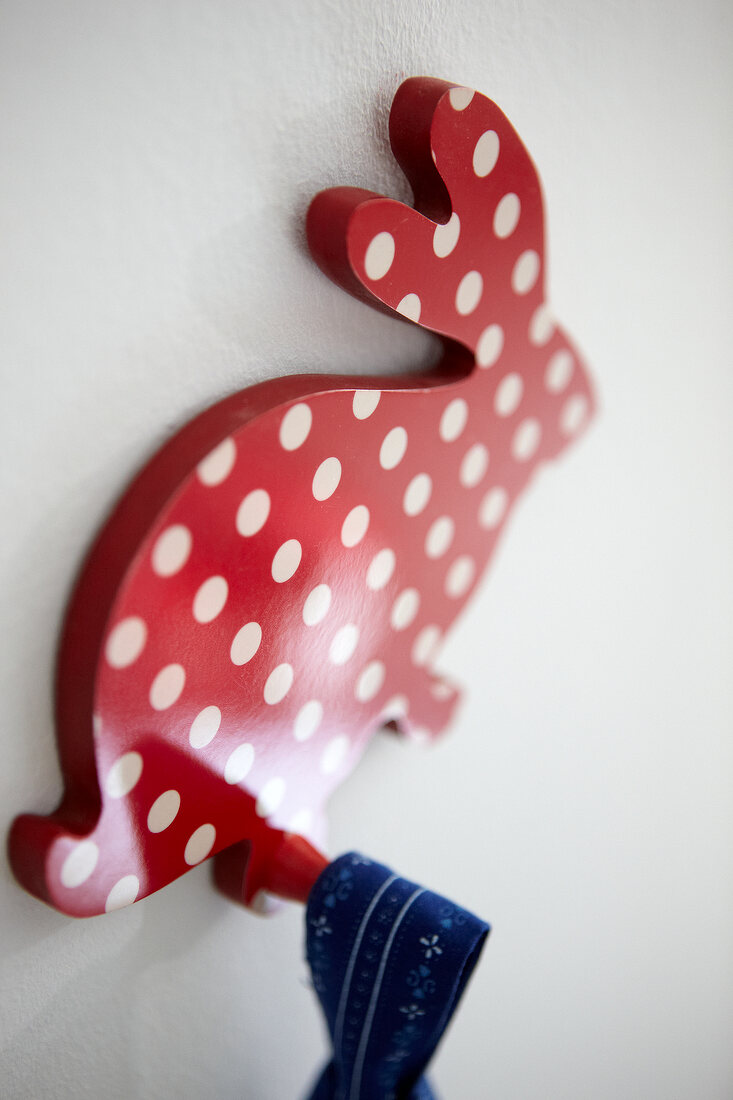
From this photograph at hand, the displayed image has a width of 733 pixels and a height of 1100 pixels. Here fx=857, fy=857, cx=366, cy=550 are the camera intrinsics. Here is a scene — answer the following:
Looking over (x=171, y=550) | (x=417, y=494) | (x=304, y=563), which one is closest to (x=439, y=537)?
(x=417, y=494)

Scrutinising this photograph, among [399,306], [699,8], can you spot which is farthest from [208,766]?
[699,8]

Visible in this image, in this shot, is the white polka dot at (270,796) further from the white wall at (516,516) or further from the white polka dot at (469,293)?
the white polka dot at (469,293)

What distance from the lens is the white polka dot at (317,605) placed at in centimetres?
58

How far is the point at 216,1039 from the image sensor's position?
0.67 m

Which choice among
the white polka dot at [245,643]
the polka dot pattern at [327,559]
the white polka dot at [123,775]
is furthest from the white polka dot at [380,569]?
the white polka dot at [123,775]

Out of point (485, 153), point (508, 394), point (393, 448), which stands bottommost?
point (393, 448)

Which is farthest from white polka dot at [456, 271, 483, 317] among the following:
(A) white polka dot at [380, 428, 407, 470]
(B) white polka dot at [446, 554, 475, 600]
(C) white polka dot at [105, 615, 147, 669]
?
(C) white polka dot at [105, 615, 147, 669]

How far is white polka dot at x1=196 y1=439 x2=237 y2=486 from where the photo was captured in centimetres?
48

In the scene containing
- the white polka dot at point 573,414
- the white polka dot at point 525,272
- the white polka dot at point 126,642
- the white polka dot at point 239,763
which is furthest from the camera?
the white polka dot at point 573,414

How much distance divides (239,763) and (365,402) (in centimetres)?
25

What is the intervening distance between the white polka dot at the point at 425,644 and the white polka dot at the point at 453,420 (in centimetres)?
16

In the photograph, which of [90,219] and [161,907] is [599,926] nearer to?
[161,907]

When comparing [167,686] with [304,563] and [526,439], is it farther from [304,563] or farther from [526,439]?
[526,439]

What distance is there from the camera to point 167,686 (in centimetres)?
50
